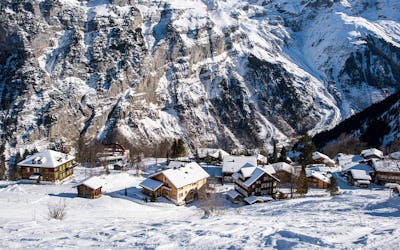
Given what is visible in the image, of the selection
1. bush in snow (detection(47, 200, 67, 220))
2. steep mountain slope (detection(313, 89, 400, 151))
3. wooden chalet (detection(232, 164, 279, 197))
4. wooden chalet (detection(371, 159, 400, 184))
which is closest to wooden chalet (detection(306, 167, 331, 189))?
wooden chalet (detection(371, 159, 400, 184))

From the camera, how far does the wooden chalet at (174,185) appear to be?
56875 millimetres

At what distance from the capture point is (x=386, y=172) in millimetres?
69312

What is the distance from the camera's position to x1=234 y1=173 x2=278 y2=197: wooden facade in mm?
58469

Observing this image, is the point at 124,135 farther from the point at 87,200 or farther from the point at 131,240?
the point at 131,240

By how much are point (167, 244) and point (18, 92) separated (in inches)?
6089

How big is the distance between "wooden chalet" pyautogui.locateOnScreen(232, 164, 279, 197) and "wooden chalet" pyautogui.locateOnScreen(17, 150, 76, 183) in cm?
3153

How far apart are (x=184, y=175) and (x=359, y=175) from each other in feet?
Answer: 110

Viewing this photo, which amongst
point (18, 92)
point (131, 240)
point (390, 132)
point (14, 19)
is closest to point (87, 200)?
point (131, 240)

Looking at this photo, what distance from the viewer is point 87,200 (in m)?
50.3

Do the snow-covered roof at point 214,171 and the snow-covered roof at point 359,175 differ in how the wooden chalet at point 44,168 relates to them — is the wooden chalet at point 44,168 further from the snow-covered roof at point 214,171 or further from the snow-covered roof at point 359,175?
the snow-covered roof at point 359,175

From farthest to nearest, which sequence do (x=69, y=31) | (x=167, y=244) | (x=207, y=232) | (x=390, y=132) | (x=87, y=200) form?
(x=69, y=31), (x=390, y=132), (x=87, y=200), (x=207, y=232), (x=167, y=244)

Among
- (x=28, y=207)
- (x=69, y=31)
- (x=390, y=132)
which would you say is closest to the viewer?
(x=28, y=207)

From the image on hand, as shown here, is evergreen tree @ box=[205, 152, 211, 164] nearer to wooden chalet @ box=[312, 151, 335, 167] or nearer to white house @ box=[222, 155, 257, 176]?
white house @ box=[222, 155, 257, 176]

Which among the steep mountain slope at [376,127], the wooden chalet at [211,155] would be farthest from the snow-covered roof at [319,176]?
the steep mountain slope at [376,127]
